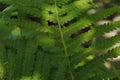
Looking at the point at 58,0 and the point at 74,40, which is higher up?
the point at 58,0

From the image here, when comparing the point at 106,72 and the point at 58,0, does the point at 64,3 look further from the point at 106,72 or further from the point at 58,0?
the point at 106,72

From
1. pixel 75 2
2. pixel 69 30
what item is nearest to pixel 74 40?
pixel 69 30

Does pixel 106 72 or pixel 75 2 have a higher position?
pixel 75 2

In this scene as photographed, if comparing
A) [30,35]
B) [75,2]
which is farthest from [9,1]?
[75,2]

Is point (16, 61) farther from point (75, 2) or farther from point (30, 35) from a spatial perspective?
point (75, 2)

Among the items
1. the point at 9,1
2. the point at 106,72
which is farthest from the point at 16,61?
the point at 106,72

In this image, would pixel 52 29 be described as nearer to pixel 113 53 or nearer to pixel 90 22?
pixel 90 22

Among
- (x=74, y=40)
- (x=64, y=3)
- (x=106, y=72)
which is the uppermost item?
(x=64, y=3)
